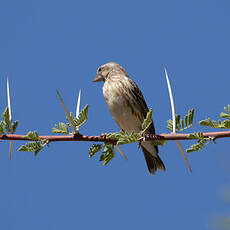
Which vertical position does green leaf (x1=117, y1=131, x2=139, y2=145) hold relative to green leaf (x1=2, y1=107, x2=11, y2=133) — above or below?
below

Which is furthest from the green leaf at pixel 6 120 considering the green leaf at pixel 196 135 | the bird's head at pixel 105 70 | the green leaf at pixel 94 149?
the bird's head at pixel 105 70

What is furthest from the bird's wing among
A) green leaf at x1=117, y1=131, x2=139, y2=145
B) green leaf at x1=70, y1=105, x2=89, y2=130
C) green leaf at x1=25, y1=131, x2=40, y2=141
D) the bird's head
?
green leaf at x1=25, y1=131, x2=40, y2=141

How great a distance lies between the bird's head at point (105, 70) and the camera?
311 inches

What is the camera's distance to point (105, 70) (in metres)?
7.98

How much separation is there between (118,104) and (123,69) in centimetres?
183

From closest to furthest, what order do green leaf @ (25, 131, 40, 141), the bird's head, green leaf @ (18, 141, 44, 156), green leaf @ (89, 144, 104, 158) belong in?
green leaf @ (25, 131, 40, 141)
green leaf @ (18, 141, 44, 156)
green leaf @ (89, 144, 104, 158)
the bird's head

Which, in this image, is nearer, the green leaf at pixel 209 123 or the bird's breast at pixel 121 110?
the green leaf at pixel 209 123

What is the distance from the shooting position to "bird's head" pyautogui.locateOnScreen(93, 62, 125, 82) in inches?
311

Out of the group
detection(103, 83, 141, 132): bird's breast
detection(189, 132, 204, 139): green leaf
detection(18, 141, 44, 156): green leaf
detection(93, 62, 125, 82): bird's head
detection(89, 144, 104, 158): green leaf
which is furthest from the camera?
detection(93, 62, 125, 82): bird's head

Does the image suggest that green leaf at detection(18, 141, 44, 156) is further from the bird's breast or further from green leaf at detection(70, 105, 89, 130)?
the bird's breast

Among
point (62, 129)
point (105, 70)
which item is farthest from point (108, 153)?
point (105, 70)

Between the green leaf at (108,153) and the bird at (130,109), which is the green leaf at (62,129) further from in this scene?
the bird at (130,109)

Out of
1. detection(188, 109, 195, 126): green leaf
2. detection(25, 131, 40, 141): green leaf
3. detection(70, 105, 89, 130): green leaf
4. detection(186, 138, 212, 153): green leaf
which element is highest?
detection(70, 105, 89, 130): green leaf

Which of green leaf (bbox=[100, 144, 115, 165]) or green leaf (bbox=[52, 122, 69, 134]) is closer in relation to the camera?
green leaf (bbox=[52, 122, 69, 134])
